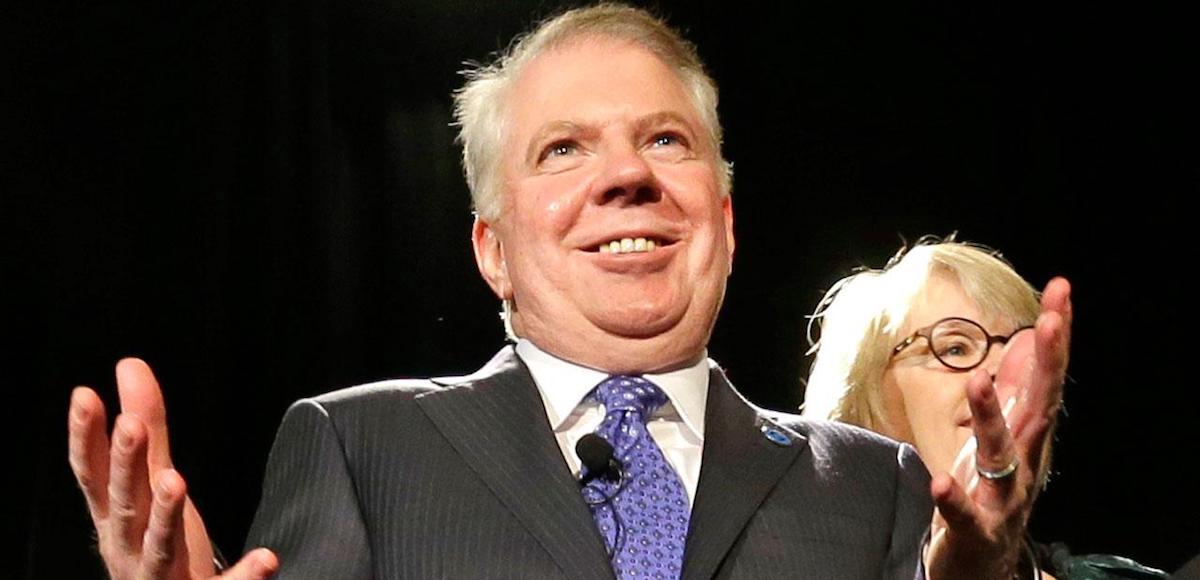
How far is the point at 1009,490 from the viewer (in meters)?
1.57

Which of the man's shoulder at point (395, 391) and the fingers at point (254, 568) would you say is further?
the man's shoulder at point (395, 391)

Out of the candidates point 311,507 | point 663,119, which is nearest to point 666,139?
point 663,119

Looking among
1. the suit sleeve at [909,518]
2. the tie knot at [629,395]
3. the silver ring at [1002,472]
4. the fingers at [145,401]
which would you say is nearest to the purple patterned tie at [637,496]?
the tie knot at [629,395]

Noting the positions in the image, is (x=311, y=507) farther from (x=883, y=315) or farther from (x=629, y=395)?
(x=883, y=315)

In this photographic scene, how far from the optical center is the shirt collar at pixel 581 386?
194cm

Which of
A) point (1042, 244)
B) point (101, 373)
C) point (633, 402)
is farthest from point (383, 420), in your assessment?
point (1042, 244)

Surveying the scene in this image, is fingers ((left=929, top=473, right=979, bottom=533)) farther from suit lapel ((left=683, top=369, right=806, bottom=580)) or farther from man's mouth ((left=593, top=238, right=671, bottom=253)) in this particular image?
man's mouth ((left=593, top=238, right=671, bottom=253))

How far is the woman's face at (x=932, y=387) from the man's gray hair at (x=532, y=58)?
1.91 feet

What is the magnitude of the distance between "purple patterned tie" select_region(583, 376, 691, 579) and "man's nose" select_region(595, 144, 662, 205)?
220mm

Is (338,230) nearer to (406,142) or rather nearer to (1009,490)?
(406,142)

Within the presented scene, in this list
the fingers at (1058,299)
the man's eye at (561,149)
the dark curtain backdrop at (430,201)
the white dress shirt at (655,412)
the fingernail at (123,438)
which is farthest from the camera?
the dark curtain backdrop at (430,201)

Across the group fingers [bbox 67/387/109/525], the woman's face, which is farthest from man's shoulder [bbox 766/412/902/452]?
fingers [bbox 67/387/109/525]

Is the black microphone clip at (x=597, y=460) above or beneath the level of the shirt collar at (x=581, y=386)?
beneath

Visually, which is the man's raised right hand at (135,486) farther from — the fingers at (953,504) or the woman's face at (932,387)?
the woman's face at (932,387)
